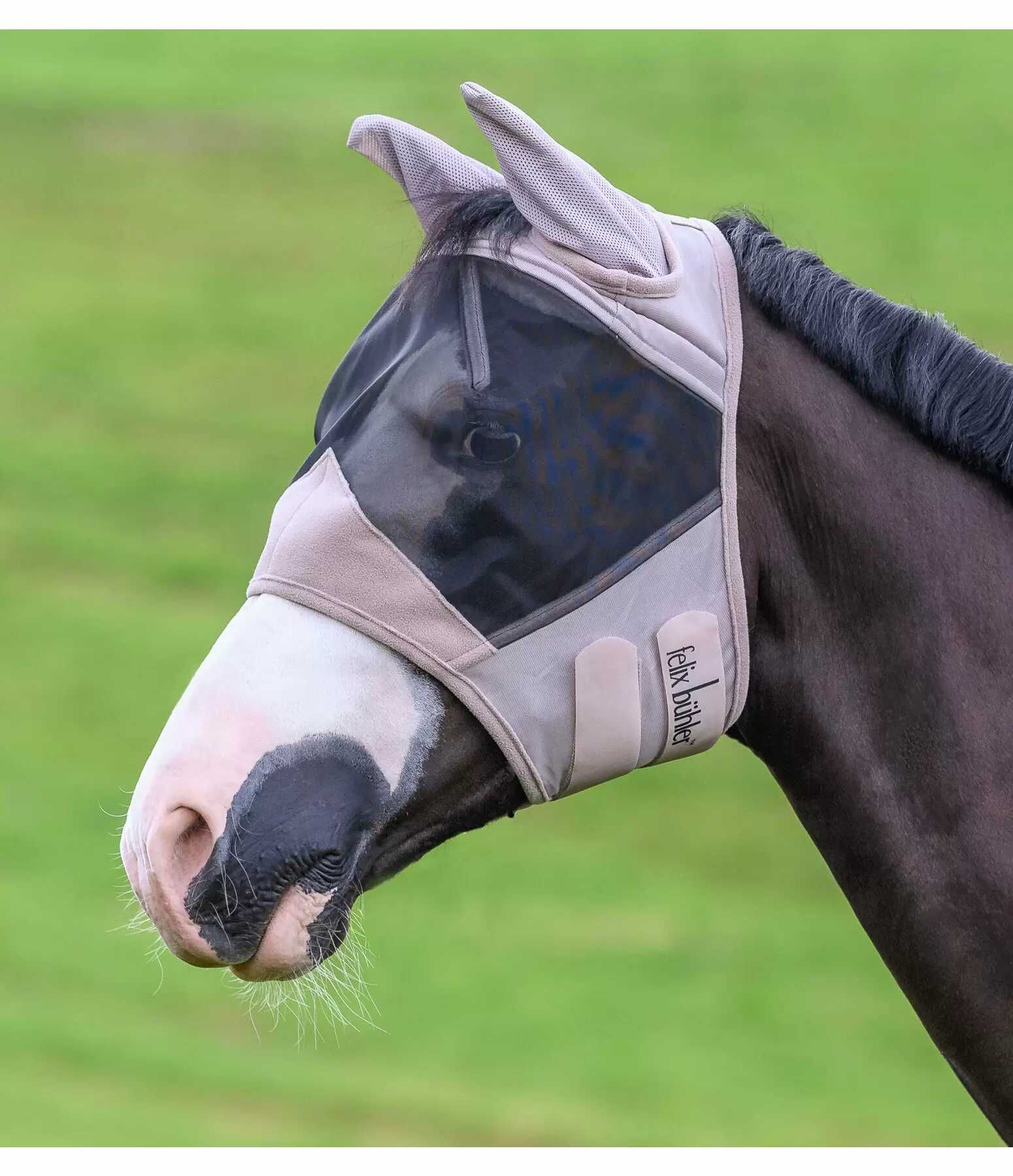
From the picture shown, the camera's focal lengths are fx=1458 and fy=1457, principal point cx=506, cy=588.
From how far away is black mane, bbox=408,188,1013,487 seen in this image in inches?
80.7

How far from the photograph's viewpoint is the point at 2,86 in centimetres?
1709

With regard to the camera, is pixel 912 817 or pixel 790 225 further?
pixel 790 225

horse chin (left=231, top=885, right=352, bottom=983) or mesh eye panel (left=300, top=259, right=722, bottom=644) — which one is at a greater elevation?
mesh eye panel (left=300, top=259, right=722, bottom=644)

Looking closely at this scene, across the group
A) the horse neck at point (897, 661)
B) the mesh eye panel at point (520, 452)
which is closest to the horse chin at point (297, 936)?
the mesh eye panel at point (520, 452)

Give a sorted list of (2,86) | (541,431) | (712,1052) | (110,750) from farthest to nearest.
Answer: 1. (2,86)
2. (110,750)
3. (712,1052)
4. (541,431)

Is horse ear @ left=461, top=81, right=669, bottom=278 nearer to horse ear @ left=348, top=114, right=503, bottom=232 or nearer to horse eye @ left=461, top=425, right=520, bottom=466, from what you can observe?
horse ear @ left=348, top=114, right=503, bottom=232

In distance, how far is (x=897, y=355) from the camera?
207 centimetres

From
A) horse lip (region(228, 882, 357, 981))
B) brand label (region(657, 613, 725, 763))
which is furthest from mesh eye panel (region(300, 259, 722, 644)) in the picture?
horse lip (region(228, 882, 357, 981))

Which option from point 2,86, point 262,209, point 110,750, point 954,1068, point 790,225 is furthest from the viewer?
point 2,86

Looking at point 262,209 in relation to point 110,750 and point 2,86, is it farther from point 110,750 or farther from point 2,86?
point 110,750

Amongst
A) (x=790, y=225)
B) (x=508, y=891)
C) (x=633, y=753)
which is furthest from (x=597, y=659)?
(x=790, y=225)

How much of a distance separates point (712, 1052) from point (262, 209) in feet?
35.7

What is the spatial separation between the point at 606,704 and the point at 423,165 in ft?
2.63

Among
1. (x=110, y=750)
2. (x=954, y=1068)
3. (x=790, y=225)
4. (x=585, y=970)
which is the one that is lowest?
(x=110, y=750)
